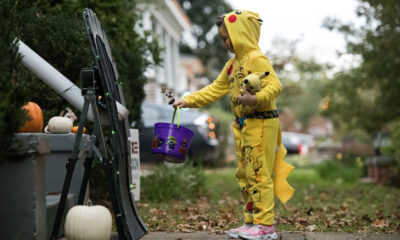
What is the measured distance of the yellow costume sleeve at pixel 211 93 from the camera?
417 cm

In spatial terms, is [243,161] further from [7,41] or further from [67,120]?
[7,41]

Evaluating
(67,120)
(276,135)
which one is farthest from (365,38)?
(67,120)

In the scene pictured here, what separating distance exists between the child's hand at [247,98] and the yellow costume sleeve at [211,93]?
629 millimetres

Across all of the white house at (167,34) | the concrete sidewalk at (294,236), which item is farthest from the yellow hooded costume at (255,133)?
the white house at (167,34)

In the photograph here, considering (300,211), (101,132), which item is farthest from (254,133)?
(300,211)

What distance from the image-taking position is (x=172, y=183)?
7.04 metres

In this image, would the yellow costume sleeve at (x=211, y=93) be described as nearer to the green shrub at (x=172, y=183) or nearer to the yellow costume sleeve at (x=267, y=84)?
the yellow costume sleeve at (x=267, y=84)

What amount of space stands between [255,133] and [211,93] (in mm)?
631

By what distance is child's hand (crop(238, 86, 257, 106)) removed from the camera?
355 cm

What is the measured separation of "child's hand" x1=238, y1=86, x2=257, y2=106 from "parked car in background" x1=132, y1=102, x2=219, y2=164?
19.7 ft

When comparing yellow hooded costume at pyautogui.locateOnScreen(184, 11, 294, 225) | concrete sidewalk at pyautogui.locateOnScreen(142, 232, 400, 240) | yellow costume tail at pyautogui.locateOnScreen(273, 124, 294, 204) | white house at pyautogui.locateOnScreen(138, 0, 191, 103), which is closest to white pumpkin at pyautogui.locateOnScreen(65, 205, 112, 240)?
concrete sidewalk at pyautogui.locateOnScreen(142, 232, 400, 240)

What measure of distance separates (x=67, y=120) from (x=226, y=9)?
27.1 m

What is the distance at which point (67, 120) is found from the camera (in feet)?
12.7

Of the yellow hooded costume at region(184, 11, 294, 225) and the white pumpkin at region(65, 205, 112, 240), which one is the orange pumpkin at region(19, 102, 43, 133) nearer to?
the white pumpkin at region(65, 205, 112, 240)
